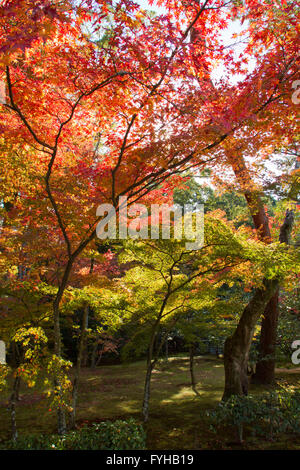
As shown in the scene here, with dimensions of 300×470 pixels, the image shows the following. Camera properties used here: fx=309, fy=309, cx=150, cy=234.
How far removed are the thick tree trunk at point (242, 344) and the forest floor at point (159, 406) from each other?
946mm

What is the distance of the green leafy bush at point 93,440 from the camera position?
3.60 metres

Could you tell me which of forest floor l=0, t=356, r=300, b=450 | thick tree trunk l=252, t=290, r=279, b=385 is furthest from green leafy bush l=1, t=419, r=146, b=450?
thick tree trunk l=252, t=290, r=279, b=385

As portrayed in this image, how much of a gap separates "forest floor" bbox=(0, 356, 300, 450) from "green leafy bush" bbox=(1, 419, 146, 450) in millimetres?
582

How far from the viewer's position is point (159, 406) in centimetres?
724

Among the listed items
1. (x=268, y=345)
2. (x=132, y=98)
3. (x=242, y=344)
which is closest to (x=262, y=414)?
(x=242, y=344)

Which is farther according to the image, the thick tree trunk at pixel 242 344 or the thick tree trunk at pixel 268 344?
the thick tree trunk at pixel 268 344

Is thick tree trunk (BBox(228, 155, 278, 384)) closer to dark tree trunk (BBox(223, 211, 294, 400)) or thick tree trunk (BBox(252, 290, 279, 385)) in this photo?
thick tree trunk (BBox(252, 290, 279, 385))

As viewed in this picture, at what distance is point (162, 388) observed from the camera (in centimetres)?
950

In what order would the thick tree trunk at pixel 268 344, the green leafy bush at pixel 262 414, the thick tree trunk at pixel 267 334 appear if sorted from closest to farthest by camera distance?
1. the green leafy bush at pixel 262 414
2. the thick tree trunk at pixel 267 334
3. the thick tree trunk at pixel 268 344

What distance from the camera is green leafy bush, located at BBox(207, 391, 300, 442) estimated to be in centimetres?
496

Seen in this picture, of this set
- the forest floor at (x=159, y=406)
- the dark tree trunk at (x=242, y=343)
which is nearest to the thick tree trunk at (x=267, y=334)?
the forest floor at (x=159, y=406)

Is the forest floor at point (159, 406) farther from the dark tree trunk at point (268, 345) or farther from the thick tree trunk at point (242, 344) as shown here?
the thick tree trunk at point (242, 344)
